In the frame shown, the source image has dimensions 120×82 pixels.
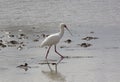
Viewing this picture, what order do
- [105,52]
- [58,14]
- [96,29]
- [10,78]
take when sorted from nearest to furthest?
[10,78] < [105,52] < [96,29] < [58,14]

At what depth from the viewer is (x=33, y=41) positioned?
18.0 m

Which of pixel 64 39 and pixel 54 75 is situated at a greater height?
pixel 54 75

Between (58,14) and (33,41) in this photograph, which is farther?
(58,14)

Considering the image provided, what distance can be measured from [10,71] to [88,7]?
16602 mm

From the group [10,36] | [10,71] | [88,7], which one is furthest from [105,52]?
[88,7]

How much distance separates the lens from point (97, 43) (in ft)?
56.1

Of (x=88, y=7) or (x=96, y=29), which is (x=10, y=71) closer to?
(x=96, y=29)

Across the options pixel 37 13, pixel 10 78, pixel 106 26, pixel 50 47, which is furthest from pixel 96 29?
pixel 10 78

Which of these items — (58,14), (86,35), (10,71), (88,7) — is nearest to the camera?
(10,71)

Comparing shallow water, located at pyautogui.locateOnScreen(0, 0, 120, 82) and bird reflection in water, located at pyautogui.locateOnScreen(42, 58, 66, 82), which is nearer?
bird reflection in water, located at pyautogui.locateOnScreen(42, 58, 66, 82)

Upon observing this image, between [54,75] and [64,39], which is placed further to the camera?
[64,39]

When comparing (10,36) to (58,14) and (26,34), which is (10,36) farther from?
(58,14)

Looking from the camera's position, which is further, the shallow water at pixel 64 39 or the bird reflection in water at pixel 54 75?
the shallow water at pixel 64 39

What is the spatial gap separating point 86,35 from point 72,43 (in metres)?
2.01
